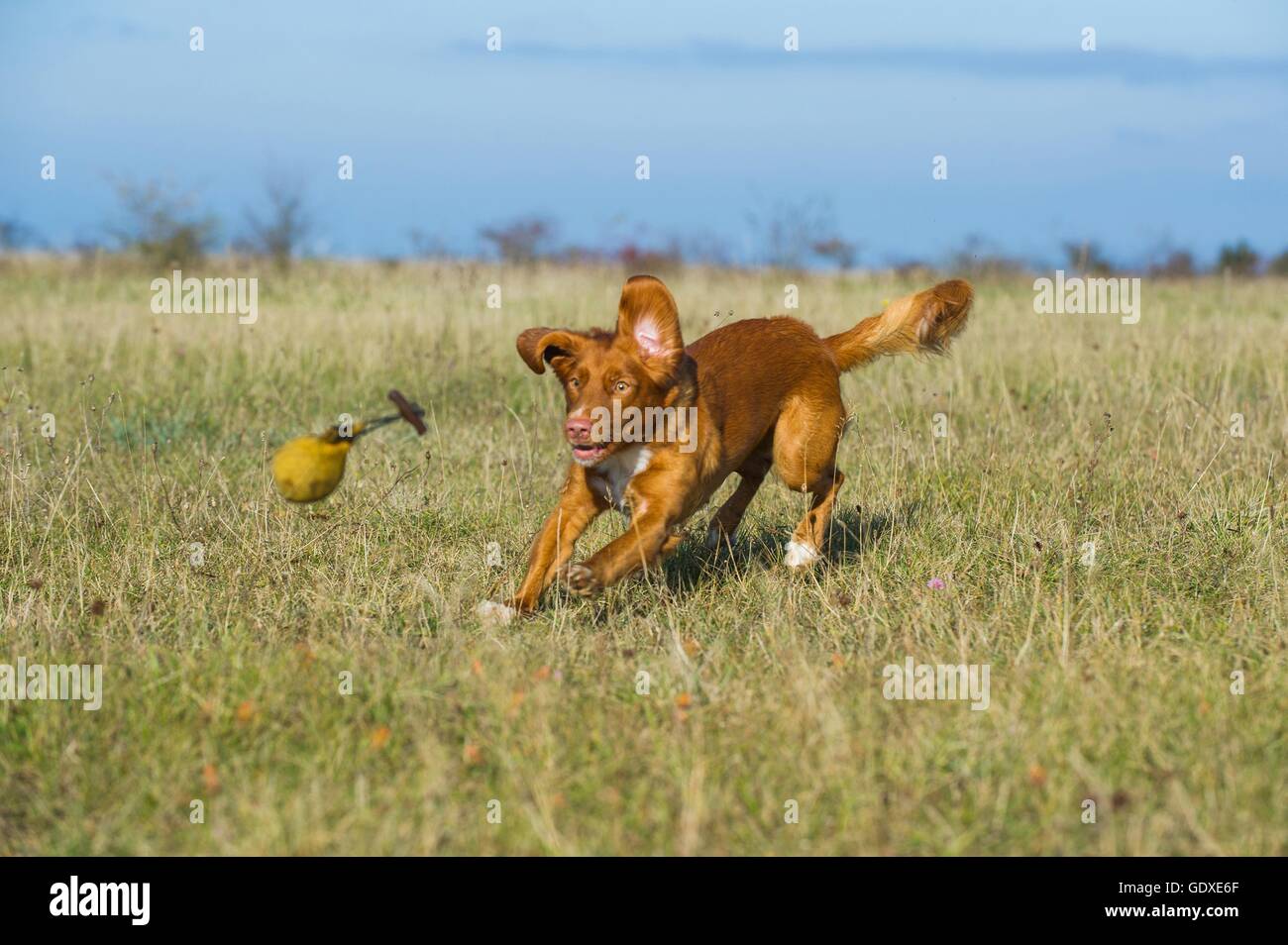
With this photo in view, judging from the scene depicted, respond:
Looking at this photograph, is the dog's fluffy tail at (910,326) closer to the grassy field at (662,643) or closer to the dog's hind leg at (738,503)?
the dog's hind leg at (738,503)

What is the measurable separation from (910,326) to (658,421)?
159 centimetres

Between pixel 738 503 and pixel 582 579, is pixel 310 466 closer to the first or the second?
pixel 582 579

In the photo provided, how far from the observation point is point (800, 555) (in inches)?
205

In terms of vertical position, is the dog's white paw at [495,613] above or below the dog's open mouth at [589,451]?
below

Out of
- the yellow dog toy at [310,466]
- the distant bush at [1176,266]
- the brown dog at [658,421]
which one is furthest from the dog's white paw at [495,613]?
the distant bush at [1176,266]

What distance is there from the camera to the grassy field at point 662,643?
3.04m

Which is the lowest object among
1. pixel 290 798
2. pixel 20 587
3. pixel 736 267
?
pixel 290 798

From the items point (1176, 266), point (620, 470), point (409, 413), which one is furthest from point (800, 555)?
point (1176, 266)

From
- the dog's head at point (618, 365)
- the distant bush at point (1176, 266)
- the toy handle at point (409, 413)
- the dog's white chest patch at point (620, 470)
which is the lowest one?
the dog's white chest patch at point (620, 470)

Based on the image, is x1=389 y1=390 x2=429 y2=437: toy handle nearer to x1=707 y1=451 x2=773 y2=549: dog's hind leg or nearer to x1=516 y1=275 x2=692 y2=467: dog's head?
x1=516 y1=275 x2=692 y2=467: dog's head
